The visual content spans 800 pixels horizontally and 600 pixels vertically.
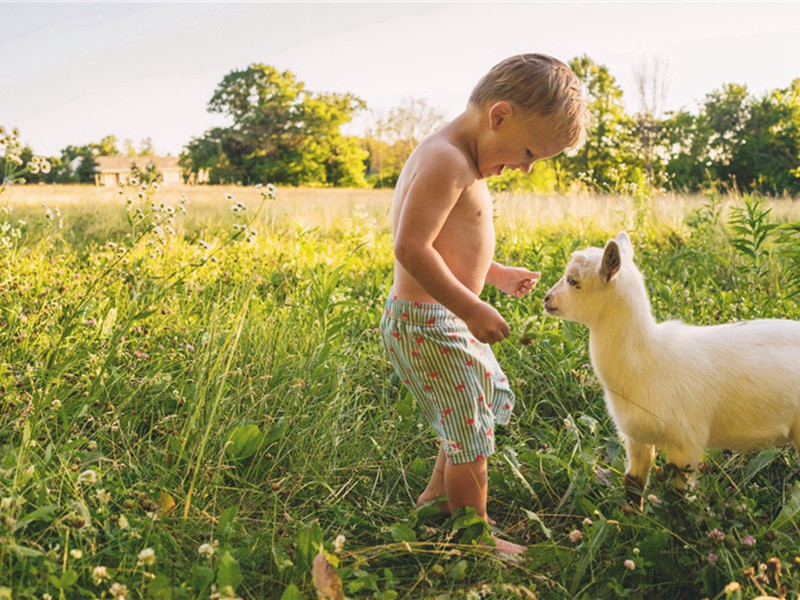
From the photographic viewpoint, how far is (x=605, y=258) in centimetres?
213

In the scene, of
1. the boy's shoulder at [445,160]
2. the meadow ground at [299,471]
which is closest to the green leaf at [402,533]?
the meadow ground at [299,471]

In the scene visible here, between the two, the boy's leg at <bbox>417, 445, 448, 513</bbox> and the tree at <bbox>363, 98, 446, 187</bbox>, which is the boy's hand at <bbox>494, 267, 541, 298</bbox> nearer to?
the boy's leg at <bbox>417, 445, 448, 513</bbox>

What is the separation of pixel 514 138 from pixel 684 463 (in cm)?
125

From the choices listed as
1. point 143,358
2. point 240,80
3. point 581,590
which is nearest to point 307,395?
point 143,358

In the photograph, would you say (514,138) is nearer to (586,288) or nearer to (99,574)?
(586,288)

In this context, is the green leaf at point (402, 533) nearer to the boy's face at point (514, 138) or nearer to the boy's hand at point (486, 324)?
the boy's hand at point (486, 324)

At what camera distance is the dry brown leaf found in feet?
6.06

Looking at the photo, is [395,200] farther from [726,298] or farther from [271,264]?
[271,264]

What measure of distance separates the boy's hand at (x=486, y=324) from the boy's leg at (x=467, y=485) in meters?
0.56

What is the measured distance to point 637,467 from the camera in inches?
97.0

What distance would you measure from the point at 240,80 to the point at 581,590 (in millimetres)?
49186

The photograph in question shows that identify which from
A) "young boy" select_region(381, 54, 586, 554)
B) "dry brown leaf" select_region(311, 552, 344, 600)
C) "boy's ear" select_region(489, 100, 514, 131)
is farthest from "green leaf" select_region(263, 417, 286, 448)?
"boy's ear" select_region(489, 100, 514, 131)

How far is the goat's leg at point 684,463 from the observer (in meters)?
2.21

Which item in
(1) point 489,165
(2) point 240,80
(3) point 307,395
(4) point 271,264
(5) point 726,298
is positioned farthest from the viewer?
(2) point 240,80
